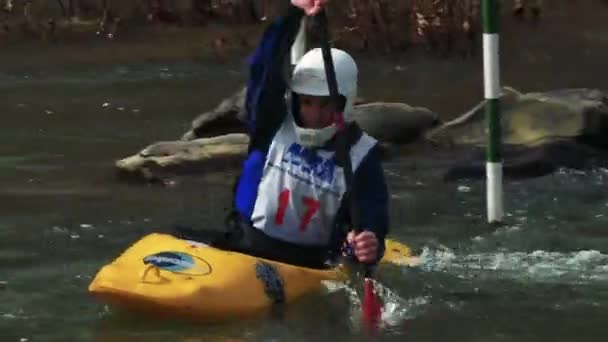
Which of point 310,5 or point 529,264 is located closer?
point 310,5

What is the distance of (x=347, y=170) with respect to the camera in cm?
522

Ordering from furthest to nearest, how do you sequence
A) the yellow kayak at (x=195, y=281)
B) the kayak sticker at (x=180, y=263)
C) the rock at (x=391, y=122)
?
the rock at (x=391, y=122) < the kayak sticker at (x=180, y=263) < the yellow kayak at (x=195, y=281)

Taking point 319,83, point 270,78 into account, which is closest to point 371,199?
point 319,83

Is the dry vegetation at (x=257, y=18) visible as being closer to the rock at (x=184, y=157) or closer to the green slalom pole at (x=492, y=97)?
the rock at (x=184, y=157)

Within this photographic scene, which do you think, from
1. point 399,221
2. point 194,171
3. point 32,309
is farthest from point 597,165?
point 32,309

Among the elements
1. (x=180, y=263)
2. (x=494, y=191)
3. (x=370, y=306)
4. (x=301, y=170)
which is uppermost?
(x=301, y=170)

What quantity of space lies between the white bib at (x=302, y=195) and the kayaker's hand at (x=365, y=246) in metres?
0.33

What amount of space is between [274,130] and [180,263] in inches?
30.3

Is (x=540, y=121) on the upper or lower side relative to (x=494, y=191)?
lower

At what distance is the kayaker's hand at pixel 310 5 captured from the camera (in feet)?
17.2

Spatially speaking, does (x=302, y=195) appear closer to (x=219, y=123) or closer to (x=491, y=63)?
(x=491, y=63)

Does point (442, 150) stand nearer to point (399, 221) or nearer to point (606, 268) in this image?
point (399, 221)

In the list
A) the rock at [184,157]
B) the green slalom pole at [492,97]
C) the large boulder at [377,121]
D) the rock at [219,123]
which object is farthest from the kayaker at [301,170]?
the rock at [219,123]

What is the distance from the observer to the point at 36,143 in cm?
959
